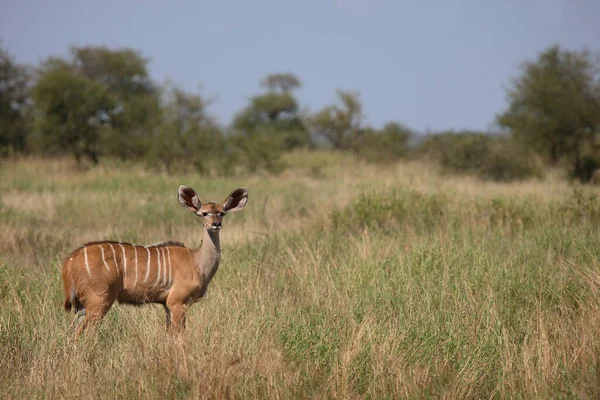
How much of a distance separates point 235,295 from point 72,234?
432 cm

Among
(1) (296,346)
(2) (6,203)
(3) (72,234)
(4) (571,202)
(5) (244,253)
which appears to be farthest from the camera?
(2) (6,203)

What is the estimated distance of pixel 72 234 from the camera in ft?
32.0

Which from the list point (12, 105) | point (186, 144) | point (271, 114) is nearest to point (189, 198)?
point (186, 144)

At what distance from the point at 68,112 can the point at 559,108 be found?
47.1ft

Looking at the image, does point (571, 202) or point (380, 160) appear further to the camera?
point (380, 160)

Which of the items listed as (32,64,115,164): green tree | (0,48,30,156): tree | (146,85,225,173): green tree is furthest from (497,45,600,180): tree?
(0,48,30,156): tree

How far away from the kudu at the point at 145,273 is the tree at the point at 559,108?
16.3 metres

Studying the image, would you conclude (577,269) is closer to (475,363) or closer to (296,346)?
(475,363)

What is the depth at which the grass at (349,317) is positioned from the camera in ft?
14.6

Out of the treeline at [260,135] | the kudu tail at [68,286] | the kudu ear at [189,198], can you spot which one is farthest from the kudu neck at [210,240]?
the treeline at [260,135]

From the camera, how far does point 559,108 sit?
20.7 metres

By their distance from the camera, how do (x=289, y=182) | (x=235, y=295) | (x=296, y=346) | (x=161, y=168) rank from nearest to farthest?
(x=296, y=346)
(x=235, y=295)
(x=289, y=182)
(x=161, y=168)

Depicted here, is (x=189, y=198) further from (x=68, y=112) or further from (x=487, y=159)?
(x=68, y=112)

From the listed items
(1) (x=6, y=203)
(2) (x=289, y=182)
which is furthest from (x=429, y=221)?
(2) (x=289, y=182)
